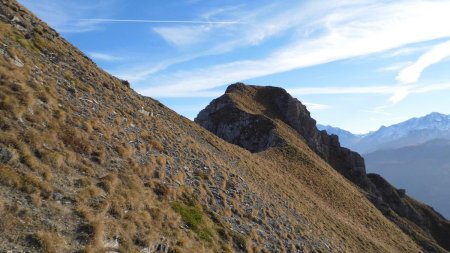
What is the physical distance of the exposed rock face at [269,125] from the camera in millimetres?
92806

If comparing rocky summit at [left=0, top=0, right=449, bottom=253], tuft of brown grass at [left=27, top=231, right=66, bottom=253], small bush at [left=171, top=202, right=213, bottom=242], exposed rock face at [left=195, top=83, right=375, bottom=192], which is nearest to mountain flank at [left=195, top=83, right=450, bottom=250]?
exposed rock face at [left=195, top=83, right=375, bottom=192]

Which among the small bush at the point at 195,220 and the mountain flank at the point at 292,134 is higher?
the mountain flank at the point at 292,134

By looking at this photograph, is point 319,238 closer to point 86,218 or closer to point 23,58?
point 86,218

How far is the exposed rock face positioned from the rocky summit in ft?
132

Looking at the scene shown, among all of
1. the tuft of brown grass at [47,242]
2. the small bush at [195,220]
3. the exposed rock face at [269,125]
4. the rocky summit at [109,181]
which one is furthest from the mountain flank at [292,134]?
the tuft of brown grass at [47,242]

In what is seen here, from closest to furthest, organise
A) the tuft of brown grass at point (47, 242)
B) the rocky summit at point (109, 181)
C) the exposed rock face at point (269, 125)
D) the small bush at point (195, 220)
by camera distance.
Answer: the tuft of brown grass at point (47, 242)
the rocky summit at point (109, 181)
the small bush at point (195, 220)
the exposed rock face at point (269, 125)

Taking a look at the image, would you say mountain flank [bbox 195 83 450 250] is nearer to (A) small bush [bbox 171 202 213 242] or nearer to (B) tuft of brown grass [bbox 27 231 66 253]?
(A) small bush [bbox 171 202 213 242]

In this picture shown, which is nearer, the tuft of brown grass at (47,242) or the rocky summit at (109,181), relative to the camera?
the tuft of brown grass at (47,242)

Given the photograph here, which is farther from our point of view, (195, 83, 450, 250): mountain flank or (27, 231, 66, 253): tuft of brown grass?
(195, 83, 450, 250): mountain flank

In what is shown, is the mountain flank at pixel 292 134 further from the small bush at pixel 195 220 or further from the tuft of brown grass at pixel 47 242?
the tuft of brown grass at pixel 47 242

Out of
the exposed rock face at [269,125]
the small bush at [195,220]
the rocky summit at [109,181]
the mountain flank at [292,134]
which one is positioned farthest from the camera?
the exposed rock face at [269,125]

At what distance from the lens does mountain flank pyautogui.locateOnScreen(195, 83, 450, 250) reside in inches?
3583

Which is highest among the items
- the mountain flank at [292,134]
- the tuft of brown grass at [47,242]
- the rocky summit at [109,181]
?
the mountain flank at [292,134]

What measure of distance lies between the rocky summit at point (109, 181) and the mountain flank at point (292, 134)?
1584 inches
